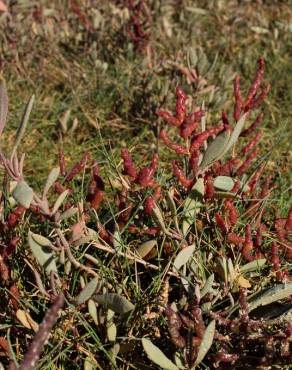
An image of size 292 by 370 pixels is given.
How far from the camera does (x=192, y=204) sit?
1634 millimetres

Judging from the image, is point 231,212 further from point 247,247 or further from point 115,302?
point 115,302

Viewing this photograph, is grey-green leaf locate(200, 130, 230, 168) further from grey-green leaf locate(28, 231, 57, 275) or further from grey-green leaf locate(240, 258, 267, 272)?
grey-green leaf locate(28, 231, 57, 275)

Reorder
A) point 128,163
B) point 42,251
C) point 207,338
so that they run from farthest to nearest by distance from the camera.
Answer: point 128,163 < point 42,251 < point 207,338

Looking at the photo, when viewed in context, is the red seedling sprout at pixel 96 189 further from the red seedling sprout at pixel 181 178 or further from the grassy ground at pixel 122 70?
the grassy ground at pixel 122 70

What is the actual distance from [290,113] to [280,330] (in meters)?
1.85

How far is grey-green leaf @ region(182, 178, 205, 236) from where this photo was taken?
1.57 m

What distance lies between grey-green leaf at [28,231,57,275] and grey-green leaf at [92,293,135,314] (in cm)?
14

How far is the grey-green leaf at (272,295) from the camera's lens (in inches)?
58.1

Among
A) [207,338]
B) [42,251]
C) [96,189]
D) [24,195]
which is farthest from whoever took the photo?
[96,189]

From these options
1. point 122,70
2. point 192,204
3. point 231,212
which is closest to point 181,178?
point 192,204

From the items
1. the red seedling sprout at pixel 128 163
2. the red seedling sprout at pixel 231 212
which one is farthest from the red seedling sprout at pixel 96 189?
the red seedling sprout at pixel 231 212

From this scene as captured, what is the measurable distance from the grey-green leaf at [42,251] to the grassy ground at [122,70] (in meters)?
0.86

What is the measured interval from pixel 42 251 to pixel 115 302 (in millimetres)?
215

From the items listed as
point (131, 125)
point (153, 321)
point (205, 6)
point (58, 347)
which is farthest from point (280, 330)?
point (205, 6)
